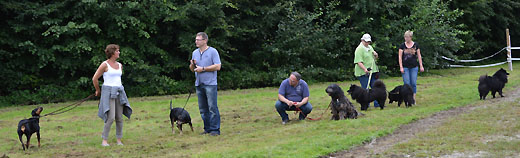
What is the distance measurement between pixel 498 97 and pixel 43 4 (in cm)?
1470

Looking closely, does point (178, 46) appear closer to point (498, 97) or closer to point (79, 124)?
point (79, 124)

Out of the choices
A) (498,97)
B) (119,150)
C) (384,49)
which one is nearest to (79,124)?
(119,150)

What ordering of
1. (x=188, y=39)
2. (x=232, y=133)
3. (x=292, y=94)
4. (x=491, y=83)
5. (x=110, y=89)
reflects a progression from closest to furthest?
(x=110, y=89)
(x=232, y=133)
(x=292, y=94)
(x=491, y=83)
(x=188, y=39)

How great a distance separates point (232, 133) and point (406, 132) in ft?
9.78

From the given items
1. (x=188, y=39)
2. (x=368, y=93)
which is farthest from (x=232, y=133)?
(x=188, y=39)

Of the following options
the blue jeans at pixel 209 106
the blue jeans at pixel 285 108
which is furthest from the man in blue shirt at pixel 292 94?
the blue jeans at pixel 209 106

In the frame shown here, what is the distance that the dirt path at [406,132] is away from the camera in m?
7.35

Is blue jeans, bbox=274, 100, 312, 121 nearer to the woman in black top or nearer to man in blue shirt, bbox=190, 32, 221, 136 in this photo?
man in blue shirt, bbox=190, 32, 221, 136

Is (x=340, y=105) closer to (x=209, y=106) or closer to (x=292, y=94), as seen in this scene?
(x=292, y=94)

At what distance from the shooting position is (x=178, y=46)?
68.6 ft

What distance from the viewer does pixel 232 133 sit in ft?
31.5

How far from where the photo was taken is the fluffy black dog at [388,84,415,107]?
11.4 m

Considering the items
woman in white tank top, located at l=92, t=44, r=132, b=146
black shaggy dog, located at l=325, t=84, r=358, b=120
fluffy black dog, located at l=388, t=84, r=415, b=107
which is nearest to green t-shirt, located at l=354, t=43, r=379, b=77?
fluffy black dog, located at l=388, t=84, r=415, b=107

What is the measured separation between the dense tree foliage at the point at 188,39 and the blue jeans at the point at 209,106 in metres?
10.1
